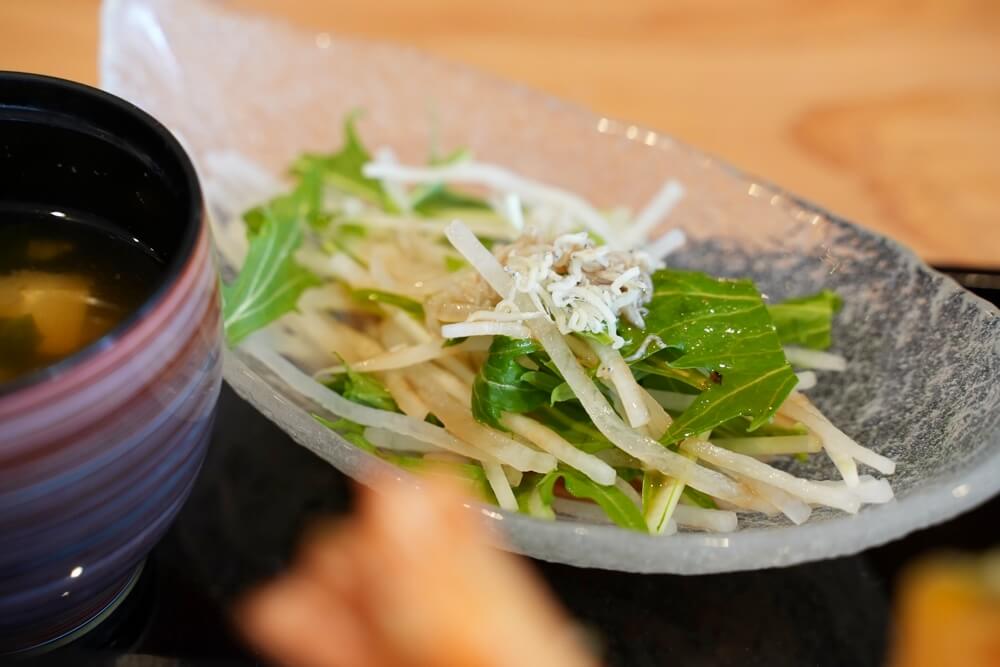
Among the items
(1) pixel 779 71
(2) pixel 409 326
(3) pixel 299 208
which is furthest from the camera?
(1) pixel 779 71

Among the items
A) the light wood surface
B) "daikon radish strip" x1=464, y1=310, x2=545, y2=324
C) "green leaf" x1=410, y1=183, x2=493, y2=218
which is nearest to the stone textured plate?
"green leaf" x1=410, y1=183, x2=493, y2=218

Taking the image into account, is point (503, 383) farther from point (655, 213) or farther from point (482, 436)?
point (655, 213)

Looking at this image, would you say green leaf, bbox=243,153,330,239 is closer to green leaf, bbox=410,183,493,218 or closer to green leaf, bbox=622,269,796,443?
green leaf, bbox=410,183,493,218

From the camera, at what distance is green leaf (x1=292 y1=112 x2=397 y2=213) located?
156 centimetres

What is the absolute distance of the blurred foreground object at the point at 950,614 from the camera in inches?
41.7

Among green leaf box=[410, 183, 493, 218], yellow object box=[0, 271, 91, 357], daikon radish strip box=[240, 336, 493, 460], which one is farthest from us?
green leaf box=[410, 183, 493, 218]

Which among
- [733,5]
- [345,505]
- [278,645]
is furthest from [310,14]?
[278,645]

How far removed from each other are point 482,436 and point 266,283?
415 millimetres

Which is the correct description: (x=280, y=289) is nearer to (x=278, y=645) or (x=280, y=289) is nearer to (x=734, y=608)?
(x=278, y=645)

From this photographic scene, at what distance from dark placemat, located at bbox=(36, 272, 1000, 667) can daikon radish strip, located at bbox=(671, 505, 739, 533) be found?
71 millimetres

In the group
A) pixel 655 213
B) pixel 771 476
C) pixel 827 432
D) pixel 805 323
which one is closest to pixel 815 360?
pixel 805 323

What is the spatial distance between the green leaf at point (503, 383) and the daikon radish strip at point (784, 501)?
29 centimetres

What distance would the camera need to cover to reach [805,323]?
4.33 ft

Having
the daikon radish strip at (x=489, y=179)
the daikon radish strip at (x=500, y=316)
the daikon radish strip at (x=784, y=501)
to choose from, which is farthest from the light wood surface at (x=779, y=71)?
the daikon radish strip at (x=500, y=316)
